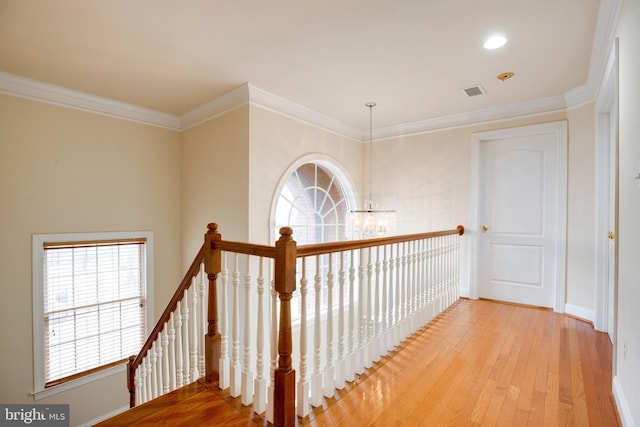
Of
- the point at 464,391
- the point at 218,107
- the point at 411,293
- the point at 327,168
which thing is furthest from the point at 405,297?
the point at 218,107

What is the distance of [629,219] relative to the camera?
59.9 inches

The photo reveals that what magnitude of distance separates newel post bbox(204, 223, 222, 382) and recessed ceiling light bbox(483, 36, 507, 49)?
241 centimetres

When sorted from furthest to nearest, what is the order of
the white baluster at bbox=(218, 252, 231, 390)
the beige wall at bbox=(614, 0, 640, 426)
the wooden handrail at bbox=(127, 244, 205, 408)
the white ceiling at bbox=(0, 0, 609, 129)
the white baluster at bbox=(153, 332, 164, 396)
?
the white baluster at bbox=(153, 332, 164, 396) → the wooden handrail at bbox=(127, 244, 205, 408) → the white ceiling at bbox=(0, 0, 609, 129) → the white baluster at bbox=(218, 252, 231, 390) → the beige wall at bbox=(614, 0, 640, 426)

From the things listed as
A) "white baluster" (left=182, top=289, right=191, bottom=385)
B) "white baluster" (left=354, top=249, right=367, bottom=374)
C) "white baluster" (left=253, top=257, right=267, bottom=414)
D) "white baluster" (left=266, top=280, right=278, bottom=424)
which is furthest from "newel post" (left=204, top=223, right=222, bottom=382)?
"white baluster" (left=354, top=249, right=367, bottom=374)

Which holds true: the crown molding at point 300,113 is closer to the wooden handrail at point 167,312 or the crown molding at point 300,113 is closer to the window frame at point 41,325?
the wooden handrail at point 167,312

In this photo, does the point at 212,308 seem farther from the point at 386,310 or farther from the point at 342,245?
the point at 386,310

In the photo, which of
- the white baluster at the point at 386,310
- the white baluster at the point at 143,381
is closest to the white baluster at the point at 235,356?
the white baluster at the point at 386,310

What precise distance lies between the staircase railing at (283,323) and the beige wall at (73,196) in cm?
120

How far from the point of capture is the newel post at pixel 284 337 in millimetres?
1512

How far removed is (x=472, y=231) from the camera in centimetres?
388

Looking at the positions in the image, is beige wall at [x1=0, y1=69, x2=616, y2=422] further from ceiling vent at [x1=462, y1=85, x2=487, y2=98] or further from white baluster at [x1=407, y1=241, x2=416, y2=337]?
white baluster at [x1=407, y1=241, x2=416, y2=337]

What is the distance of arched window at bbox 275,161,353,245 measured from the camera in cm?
394

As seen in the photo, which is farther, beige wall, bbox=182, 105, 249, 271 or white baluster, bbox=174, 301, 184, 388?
beige wall, bbox=182, 105, 249, 271

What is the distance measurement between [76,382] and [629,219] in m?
4.89
